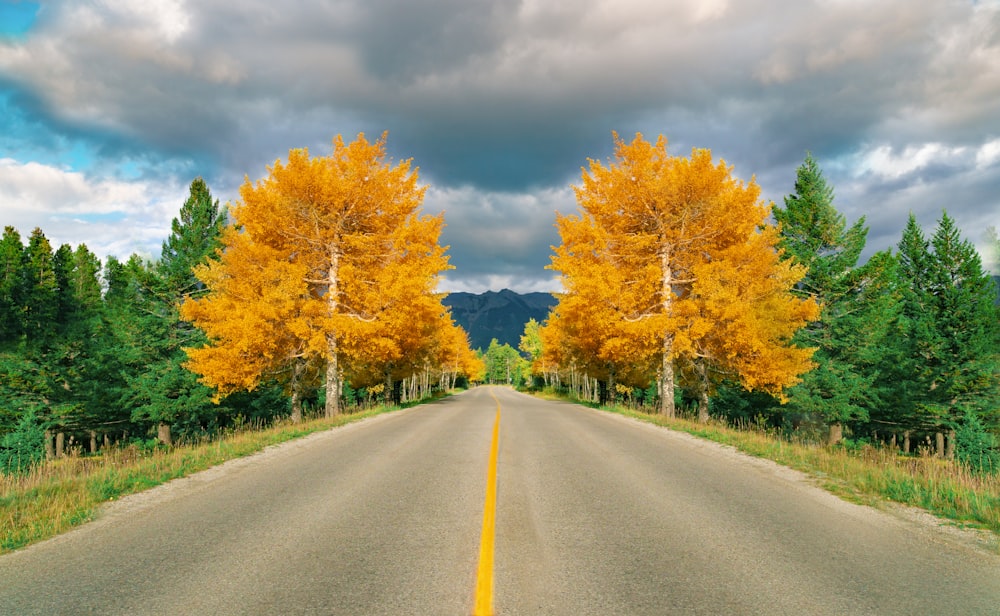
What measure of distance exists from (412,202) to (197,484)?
49.8ft

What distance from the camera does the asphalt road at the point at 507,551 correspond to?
3555 millimetres

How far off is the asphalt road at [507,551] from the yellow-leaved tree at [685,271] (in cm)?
1051

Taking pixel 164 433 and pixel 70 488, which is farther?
pixel 164 433

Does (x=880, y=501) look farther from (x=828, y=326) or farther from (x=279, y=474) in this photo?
(x=828, y=326)

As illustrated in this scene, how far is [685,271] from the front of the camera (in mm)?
20234

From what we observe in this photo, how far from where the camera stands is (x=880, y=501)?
6.45m

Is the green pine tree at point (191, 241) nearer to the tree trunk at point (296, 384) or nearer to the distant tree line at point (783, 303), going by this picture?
the tree trunk at point (296, 384)

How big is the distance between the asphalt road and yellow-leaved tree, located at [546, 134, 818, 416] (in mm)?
10506

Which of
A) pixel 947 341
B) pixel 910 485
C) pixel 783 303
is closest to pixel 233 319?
pixel 910 485

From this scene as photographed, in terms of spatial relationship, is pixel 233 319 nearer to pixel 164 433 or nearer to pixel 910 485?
pixel 164 433

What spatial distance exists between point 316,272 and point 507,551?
59.8 ft

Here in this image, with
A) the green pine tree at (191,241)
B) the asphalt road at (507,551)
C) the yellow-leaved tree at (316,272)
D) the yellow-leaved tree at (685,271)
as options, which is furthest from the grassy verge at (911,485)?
the green pine tree at (191,241)

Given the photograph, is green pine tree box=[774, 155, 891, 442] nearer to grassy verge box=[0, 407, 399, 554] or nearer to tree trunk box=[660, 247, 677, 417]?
tree trunk box=[660, 247, 677, 417]

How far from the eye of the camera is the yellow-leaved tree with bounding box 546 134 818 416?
57.2ft
